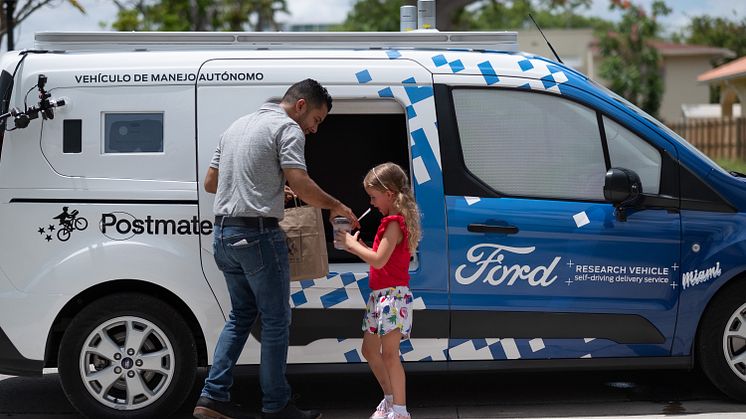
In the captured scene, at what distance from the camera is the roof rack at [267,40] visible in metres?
5.57

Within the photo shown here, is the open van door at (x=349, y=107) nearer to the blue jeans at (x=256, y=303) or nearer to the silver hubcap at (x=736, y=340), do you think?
the blue jeans at (x=256, y=303)

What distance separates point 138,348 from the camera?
5289 mm

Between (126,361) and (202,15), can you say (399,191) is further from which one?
(202,15)

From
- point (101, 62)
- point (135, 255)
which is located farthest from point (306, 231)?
point (101, 62)

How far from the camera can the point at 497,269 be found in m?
5.40

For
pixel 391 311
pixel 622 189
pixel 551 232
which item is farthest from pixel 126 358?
pixel 622 189

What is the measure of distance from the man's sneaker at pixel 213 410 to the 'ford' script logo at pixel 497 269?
1.39 m

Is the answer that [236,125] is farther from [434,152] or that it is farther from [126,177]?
[434,152]

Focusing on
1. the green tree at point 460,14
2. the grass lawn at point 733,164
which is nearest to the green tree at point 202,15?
the green tree at point 460,14

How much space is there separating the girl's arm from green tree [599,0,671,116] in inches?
1583

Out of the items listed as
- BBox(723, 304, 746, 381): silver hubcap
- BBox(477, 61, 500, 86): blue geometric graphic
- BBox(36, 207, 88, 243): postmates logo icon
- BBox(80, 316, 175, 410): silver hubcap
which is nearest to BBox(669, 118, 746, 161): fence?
BBox(723, 304, 746, 381): silver hubcap

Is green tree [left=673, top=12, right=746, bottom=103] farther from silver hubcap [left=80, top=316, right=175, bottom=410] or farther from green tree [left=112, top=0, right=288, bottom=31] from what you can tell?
silver hubcap [left=80, top=316, right=175, bottom=410]

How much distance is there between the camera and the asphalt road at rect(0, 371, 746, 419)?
568cm

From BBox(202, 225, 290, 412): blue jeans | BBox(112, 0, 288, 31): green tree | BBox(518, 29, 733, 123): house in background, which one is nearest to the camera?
BBox(202, 225, 290, 412): blue jeans
